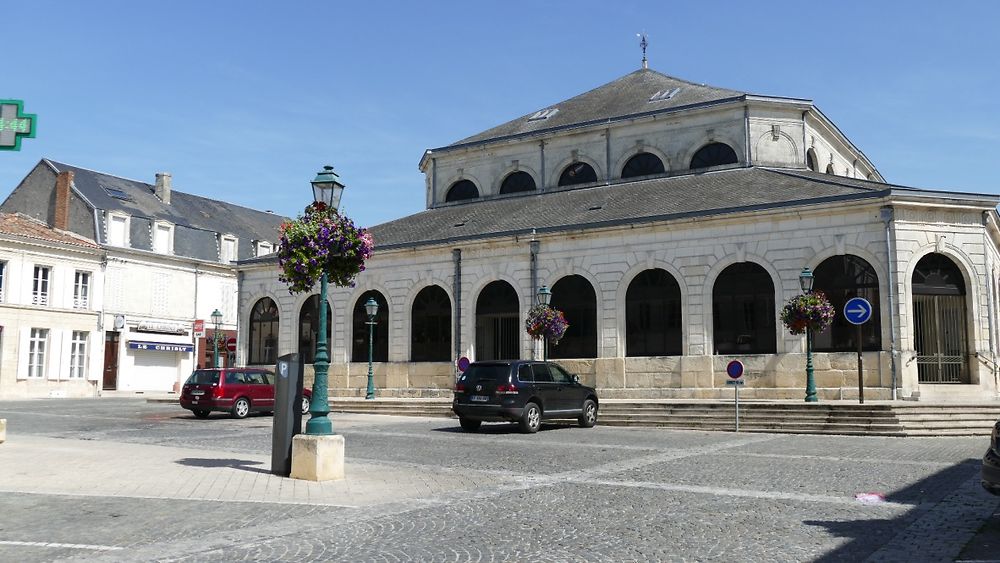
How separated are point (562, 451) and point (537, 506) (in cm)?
574

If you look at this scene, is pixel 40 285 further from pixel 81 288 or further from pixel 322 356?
pixel 322 356

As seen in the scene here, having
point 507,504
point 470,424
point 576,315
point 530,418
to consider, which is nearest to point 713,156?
point 576,315

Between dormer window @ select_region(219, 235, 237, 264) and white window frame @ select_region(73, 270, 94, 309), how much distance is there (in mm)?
9204

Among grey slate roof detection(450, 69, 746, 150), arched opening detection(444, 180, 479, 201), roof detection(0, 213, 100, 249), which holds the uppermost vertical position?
grey slate roof detection(450, 69, 746, 150)

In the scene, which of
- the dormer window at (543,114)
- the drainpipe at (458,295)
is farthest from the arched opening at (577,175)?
the drainpipe at (458,295)

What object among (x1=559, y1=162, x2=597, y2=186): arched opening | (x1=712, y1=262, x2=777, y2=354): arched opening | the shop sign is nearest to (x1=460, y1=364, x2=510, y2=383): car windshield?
(x1=712, y1=262, x2=777, y2=354): arched opening

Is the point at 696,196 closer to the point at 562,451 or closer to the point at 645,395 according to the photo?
the point at 645,395

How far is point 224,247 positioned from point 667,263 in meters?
34.2

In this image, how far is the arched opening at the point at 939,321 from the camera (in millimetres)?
22438

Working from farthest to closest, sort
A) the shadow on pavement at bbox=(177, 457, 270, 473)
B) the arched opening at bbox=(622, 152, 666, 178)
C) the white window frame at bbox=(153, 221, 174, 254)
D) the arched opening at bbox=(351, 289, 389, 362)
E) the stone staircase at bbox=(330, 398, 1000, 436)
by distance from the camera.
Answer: the white window frame at bbox=(153, 221, 174, 254) < the arched opening at bbox=(622, 152, 666, 178) < the arched opening at bbox=(351, 289, 389, 362) < the stone staircase at bbox=(330, 398, 1000, 436) < the shadow on pavement at bbox=(177, 457, 270, 473)

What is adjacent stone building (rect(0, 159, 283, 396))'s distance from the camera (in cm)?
4147

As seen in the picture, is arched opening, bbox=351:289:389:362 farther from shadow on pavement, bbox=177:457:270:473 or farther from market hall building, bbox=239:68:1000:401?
shadow on pavement, bbox=177:457:270:473

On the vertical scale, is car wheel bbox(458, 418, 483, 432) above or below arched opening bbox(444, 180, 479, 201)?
below

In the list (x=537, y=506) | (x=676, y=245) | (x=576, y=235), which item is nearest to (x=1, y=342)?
(x=576, y=235)
